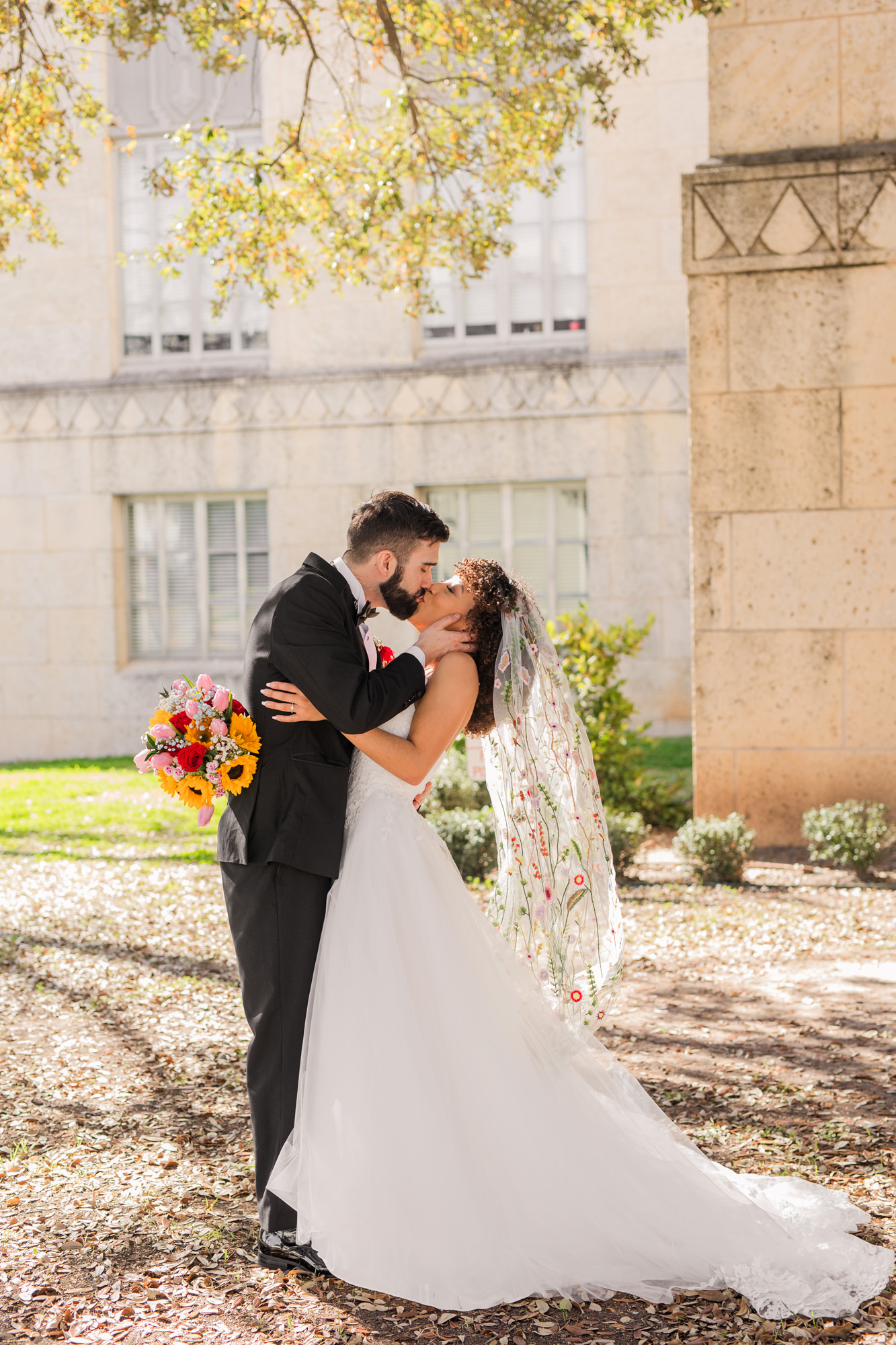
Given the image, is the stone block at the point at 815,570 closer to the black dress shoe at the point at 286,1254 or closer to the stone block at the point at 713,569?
the stone block at the point at 713,569

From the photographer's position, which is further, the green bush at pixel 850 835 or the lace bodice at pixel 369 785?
the green bush at pixel 850 835

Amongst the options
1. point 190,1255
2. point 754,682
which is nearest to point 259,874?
point 190,1255

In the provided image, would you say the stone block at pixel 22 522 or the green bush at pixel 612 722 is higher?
the stone block at pixel 22 522

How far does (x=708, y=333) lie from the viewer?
28.1ft

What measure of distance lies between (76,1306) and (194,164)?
7.97 m

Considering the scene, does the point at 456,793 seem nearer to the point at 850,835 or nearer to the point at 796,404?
the point at 850,835

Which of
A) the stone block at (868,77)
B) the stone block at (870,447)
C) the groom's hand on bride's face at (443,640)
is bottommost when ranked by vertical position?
the groom's hand on bride's face at (443,640)

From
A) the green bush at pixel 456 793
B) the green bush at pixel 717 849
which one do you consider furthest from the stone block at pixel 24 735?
the green bush at pixel 717 849

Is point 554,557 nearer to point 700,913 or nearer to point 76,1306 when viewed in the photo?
point 700,913

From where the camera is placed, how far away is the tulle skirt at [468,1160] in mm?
3139

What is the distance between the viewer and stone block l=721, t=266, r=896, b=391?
27.3ft

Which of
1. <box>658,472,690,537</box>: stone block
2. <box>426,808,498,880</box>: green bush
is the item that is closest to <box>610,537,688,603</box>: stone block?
<box>658,472,690,537</box>: stone block

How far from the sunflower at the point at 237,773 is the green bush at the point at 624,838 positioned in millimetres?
4851

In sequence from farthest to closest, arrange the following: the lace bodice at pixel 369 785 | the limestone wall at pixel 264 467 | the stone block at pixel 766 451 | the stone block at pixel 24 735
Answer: the stone block at pixel 24 735, the limestone wall at pixel 264 467, the stone block at pixel 766 451, the lace bodice at pixel 369 785
